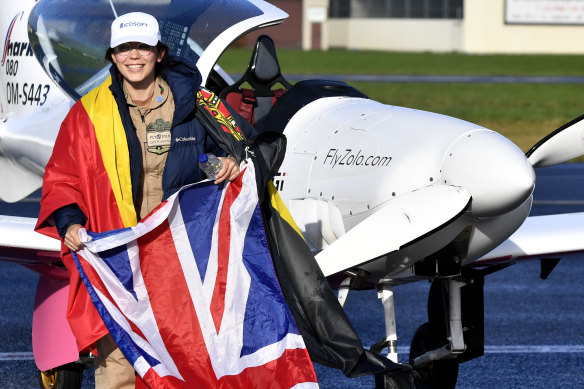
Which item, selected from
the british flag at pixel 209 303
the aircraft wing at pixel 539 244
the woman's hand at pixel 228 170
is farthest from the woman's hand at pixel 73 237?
the aircraft wing at pixel 539 244

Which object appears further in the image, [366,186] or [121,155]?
[366,186]

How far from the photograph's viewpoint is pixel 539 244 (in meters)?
6.10

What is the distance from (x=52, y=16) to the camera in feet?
22.7

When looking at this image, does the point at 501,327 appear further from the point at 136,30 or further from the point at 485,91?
the point at 485,91

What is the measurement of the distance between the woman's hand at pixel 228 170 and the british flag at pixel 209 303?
67 mm

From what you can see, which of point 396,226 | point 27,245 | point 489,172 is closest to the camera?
point 489,172

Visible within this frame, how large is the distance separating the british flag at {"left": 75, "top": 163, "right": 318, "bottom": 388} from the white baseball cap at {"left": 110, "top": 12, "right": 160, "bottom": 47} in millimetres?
543

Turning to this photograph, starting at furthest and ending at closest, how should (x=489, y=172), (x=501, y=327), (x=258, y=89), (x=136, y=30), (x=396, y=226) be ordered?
1. (x=501, y=327)
2. (x=258, y=89)
3. (x=396, y=226)
4. (x=489, y=172)
5. (x=136, y=30)

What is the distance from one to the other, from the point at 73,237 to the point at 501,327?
4197 mm

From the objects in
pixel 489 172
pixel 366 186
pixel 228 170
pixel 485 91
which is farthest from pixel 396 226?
pixel 485 91

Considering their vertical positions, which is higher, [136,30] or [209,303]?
[136,30]

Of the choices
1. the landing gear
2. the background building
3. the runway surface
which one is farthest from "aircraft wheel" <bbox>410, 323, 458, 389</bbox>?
the background building

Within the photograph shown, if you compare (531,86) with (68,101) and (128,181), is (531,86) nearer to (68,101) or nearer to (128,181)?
(68,101)

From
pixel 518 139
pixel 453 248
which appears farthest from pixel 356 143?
pixel 518 139
